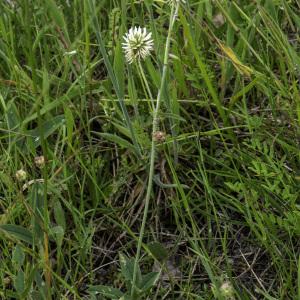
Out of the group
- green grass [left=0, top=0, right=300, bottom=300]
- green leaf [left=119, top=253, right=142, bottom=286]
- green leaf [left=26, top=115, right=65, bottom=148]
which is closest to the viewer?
green leaf [left=119, top=253, right=142, bottom=286]

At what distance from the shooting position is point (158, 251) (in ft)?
5.40

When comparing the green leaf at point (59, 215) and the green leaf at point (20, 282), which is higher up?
the green leaf at point (59, 215)

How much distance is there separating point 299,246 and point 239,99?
507mm

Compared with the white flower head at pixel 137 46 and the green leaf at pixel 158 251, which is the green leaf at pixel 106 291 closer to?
the green leaf at pixel 158 251

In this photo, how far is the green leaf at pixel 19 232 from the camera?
162 centimetres

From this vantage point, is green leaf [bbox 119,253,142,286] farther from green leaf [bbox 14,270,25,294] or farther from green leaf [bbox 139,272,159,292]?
green leaf [bbox 14,270,25,294]

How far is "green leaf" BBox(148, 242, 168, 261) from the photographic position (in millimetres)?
1628

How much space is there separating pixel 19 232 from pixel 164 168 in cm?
45

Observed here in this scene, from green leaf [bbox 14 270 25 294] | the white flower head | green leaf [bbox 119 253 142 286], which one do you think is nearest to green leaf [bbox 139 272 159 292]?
green leaf [bbox 119 253 142 286]

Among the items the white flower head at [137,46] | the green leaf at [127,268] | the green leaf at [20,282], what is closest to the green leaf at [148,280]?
the green leaf at [127,268]

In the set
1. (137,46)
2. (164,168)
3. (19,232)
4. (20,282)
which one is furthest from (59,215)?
(137,46)

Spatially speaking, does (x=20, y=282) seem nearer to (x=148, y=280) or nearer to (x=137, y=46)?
(x=148, y=280)

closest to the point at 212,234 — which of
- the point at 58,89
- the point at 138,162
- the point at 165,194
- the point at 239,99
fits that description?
the point at 165,194

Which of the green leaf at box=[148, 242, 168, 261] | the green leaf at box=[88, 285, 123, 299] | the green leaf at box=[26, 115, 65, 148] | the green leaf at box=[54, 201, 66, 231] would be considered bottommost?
the green leaf at box=[88, 285, 123, 299]
